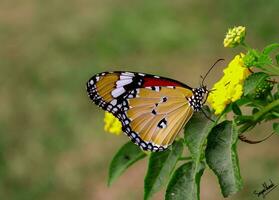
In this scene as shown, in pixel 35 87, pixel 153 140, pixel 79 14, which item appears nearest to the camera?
pixel 153 140

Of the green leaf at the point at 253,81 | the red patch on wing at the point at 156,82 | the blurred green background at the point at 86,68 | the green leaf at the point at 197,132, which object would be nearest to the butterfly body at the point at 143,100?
the red patch on wing at the point at 156,82

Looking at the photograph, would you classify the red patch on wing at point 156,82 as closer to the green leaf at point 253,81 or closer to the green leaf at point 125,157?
the green leaf at point 125,157

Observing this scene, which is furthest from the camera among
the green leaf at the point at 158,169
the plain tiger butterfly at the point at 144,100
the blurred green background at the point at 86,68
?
the blurred green background at the point at 86,68

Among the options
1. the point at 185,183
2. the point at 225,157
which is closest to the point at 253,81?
the point at 225,157

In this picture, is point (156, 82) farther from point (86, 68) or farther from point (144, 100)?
point (86, 68)

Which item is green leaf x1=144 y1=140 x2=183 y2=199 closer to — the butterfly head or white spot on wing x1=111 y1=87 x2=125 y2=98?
the butterfly head

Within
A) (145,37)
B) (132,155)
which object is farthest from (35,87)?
(132,155)

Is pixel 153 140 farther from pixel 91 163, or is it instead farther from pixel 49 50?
pixel 49 50
